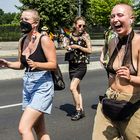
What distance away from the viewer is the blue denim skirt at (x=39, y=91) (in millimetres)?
5430

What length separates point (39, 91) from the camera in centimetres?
548

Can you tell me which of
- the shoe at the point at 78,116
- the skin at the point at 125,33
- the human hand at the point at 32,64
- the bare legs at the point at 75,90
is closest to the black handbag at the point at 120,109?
the skin at the point at 125,33

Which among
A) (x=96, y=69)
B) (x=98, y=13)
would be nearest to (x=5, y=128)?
(x=96, y=69)

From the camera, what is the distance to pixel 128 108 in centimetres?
431

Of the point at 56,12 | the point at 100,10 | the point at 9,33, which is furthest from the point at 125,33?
the point at 100,10

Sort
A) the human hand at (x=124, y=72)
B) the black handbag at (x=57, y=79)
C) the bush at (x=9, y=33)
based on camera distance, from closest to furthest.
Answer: the human hand at (x=124, y=72)
the black handbag at (x=57, y=79)
the bush at (x=9, y=33)

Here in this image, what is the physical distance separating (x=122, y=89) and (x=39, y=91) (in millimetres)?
1427

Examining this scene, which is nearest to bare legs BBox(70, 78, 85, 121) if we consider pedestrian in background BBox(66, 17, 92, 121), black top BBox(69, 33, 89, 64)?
pedestrian in background BBox(66, 17, 92, 121)

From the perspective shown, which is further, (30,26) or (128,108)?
(30,26)

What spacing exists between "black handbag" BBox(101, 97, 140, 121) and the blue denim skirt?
4.09 ft

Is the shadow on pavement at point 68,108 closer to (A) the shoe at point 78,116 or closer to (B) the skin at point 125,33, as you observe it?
(A) the shoe at point 78,116

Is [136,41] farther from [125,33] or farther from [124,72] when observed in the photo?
[124,72]

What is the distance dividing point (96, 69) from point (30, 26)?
42.2 ft

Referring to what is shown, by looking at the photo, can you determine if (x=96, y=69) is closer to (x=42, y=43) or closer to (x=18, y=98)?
(x=18, y=98)
